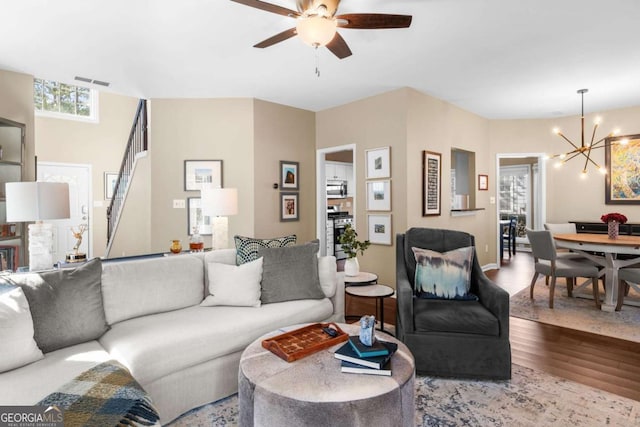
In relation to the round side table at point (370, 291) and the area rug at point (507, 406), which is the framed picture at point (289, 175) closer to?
the round side table at point (370, 291)

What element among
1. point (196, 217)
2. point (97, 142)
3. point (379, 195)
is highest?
point (97, 142)

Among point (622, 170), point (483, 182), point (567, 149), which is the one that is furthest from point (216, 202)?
point (622, 170)

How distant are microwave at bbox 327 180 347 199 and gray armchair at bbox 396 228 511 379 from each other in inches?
171

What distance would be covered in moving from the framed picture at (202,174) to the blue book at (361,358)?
368cm

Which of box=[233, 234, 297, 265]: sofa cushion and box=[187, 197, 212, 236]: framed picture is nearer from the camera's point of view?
box=[233, 234, 297, 265]: sofa cushion

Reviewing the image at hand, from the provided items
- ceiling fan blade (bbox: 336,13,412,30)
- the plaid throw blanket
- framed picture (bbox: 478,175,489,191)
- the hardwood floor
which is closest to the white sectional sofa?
the plaid throw blanket

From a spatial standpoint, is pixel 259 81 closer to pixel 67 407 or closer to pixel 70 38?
pixel 70 38

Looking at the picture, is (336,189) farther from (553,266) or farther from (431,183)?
(553,266)

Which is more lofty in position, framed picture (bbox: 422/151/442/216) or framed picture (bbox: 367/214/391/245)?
framed picture (bbox: 422/151/442/216)

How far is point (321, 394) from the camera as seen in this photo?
1442 millimetres

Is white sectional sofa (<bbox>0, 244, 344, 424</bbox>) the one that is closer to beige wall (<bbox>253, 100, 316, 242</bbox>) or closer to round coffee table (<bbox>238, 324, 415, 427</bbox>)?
round coffee table (<bbox>238, 324, 415, 427</bbox>)

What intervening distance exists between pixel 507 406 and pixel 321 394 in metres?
1.35

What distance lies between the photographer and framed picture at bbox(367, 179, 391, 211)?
15.2ft

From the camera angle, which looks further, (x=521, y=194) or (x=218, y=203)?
(x=521, y=194)
